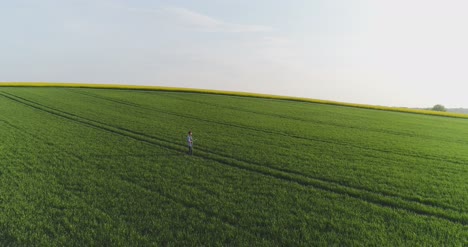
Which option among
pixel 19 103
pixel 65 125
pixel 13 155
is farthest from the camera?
pixel 19 103

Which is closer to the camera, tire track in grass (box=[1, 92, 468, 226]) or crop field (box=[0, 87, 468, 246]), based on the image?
crop field (box=[0, 87, 468, 246])

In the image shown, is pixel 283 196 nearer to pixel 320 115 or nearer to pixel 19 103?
pixel 320 115

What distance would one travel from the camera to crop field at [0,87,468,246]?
809 centimetres

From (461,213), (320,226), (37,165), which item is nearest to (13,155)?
(37,165)

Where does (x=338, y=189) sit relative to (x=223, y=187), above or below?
above

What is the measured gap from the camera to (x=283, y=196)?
10547mm

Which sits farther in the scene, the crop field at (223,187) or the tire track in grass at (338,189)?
the tire track in grass at (338,189)

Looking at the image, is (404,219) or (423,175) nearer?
(404,219)

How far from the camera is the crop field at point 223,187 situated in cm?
809

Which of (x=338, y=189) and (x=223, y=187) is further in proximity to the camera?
(x=338, y=189)

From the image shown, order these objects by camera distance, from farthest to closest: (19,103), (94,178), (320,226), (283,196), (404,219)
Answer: (19,103), (94,178), (283,196), (404,219), (320,226)

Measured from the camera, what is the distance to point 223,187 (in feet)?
36.5

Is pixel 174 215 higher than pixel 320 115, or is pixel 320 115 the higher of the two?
pixel 320 115

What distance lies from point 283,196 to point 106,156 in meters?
9.87
